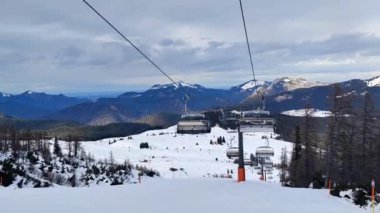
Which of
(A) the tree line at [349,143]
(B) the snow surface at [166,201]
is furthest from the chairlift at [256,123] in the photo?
(A) the tree line at [349,143]

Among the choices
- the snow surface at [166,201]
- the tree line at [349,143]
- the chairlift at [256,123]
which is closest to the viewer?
the snow surface at [166,201]

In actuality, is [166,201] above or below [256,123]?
below

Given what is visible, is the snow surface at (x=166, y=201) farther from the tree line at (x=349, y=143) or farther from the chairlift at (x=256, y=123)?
the tree line at (x=349, y=143)

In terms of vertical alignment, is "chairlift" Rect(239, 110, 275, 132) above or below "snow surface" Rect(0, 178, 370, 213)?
above

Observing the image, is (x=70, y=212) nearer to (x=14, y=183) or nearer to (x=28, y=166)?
(x=14, y=183)

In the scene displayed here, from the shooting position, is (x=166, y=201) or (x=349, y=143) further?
(x=349, y=143)

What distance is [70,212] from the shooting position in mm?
15766

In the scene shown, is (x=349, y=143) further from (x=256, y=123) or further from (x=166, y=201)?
(x=166, y=201)

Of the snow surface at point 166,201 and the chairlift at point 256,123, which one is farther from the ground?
the chairlift at point 256,123

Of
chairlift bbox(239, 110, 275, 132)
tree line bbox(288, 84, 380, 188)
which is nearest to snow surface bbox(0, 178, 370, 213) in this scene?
chairlift bbox(239, 110, 275, 132)

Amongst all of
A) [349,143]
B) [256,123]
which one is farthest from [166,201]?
[349,143]

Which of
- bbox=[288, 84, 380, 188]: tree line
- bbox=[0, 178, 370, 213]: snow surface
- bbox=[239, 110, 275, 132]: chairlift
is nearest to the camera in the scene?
bbox=[0, 178, 370, 213]: snow surface

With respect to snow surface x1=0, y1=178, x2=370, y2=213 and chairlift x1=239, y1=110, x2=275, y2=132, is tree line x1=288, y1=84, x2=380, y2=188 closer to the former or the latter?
chairlift x1=239, y1=110, x2=275, y2=132

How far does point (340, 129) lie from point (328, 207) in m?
34.3
